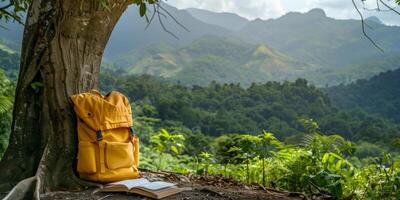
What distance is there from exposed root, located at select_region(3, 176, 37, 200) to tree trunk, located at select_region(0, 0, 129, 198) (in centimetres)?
20

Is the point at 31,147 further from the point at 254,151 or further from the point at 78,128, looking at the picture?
the point at 254,151

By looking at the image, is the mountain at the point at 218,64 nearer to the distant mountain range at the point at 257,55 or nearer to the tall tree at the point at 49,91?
the distant mountain range at the point at 257,55

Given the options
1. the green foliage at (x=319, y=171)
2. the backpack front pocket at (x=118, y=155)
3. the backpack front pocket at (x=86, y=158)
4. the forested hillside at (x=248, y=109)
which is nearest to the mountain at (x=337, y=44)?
the forested hillside at (x=248, y=109)

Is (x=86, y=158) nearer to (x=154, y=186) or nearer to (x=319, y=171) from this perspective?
(x=154, y=186)

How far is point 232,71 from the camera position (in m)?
135

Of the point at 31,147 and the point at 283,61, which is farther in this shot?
the point at 283,61

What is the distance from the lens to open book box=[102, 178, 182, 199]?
262 centimetres

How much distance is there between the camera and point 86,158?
2.80m

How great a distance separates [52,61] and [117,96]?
52 centimetres

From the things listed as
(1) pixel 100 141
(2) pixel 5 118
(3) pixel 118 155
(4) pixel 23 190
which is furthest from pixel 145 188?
(2) pixel 5 118

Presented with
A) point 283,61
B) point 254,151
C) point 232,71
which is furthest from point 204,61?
point 254,151

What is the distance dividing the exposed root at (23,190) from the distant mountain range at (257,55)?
103m

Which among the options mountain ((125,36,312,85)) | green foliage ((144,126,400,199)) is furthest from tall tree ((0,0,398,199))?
mountain ((125,36,312,85))

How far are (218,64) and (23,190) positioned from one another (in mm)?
132756
